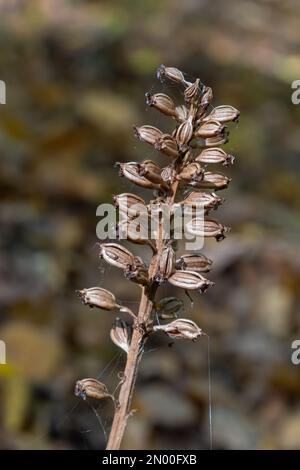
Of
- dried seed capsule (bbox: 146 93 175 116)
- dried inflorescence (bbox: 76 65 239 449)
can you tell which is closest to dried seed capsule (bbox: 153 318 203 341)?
dried inflorescence (bbox: 76 65 239 449)

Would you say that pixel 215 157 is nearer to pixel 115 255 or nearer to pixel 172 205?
pixel 172 205

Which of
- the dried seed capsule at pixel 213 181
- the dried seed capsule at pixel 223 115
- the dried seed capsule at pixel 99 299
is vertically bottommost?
the dried seed capsule at pixel 99 299

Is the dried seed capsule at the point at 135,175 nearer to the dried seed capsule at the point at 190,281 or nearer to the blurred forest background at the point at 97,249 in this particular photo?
the dried seed capsule at the point at 190,281

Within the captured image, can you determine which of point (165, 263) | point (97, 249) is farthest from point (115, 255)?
point (97, 249)

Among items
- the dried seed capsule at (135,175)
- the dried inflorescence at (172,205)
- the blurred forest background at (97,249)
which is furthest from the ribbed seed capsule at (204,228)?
the blurred forest background at (97,249)

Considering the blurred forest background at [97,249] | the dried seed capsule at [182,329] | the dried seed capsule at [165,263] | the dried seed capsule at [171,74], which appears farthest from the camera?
the blurred forest background at [97,249]

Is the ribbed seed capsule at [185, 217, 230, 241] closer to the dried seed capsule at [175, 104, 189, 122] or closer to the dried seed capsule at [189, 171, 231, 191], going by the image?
the dried seed capsule at [189, 171, 231, 191]

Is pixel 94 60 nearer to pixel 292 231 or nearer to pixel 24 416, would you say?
pixel 292 231
